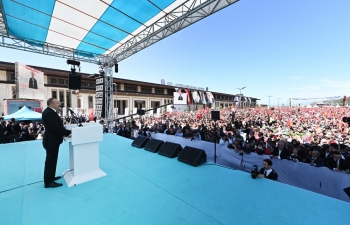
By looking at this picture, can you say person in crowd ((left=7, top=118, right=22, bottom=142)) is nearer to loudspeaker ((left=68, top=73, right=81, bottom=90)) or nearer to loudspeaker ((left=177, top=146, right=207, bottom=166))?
loudspeaker ((left=68, top=73, right=81, bottom=90))

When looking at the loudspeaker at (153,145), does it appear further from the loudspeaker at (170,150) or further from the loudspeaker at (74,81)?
the loudspeaker at (74,81)

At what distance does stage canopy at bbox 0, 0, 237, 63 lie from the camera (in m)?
5.00

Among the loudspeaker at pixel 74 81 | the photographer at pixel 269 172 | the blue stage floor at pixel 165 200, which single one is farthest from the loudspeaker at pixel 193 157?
the loudspeaker at pixel 74 81

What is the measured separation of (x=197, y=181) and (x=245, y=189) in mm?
791

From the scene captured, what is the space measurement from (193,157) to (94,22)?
5988 mm

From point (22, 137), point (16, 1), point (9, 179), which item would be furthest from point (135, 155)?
point (22, 137)

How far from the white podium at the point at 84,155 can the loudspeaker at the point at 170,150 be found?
168 cm

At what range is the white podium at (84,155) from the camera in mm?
2658

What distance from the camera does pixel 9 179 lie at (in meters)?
2.93

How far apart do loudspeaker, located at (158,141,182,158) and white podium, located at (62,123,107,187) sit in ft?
5.51

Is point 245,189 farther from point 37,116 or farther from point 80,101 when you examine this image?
point 80,101

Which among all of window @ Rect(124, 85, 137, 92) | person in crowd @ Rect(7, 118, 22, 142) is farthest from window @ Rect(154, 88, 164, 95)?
person in crowd @ Rect(7, 118, 22, 142)

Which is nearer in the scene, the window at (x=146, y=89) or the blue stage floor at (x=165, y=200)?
the blue stage floor at (x=165, y=200)

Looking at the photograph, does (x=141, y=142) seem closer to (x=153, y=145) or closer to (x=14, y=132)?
(x=153, y=145)
